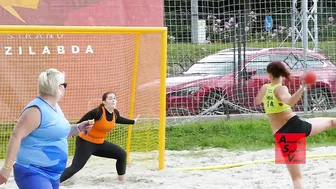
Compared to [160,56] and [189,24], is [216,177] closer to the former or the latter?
[160,56]

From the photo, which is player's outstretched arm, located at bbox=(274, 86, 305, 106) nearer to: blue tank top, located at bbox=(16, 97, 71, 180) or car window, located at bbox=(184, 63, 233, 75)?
blue tank top, located at bbox=(16, 97, 71, 180)

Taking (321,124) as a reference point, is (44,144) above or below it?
above

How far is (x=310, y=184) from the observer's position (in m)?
7.96

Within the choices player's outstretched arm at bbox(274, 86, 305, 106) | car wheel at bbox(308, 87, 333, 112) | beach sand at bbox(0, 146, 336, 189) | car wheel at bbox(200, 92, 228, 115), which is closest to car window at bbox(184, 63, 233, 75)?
car wheel at bbox(200, 92, 228, 115)

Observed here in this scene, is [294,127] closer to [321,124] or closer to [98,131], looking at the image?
[321,124]

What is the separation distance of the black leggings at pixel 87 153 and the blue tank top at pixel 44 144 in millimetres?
2928

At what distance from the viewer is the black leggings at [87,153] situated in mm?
8102

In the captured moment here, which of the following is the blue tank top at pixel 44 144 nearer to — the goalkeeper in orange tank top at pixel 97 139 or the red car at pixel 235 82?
the goalkeeper in orange tank top at pixel 97 139

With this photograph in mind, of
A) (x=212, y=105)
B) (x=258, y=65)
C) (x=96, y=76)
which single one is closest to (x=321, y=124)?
(x=96, y=76)

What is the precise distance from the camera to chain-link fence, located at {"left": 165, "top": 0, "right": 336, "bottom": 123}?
40.4ft

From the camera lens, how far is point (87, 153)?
26.7 ft

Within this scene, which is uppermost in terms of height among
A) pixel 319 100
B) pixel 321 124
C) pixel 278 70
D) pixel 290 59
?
pixel 278 70

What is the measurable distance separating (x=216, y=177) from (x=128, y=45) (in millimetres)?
2414

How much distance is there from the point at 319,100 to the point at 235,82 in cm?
162
